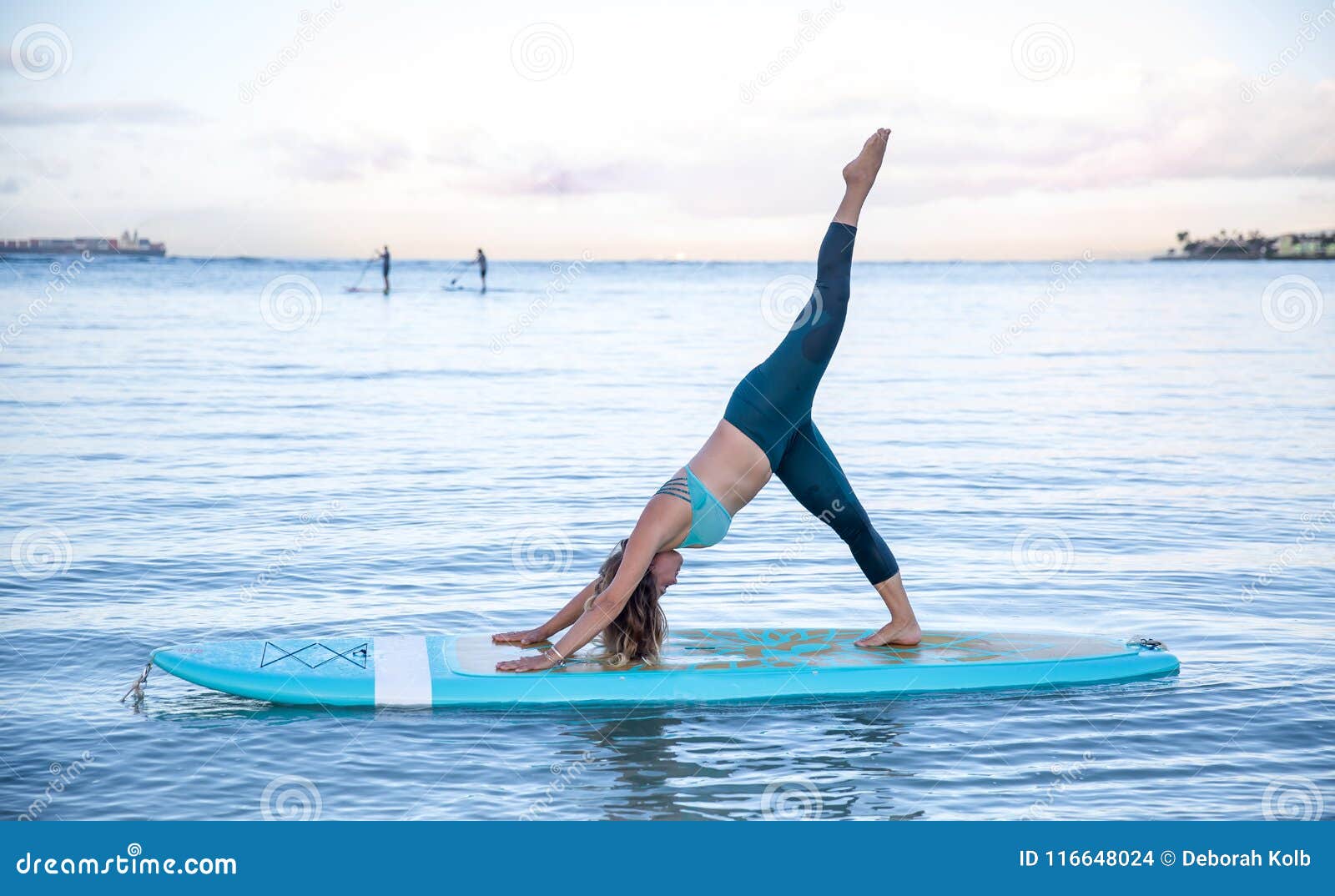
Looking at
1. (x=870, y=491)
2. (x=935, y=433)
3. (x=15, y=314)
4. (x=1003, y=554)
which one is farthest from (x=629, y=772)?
(x=15, y=314)

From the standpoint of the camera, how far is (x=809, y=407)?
22.6ft

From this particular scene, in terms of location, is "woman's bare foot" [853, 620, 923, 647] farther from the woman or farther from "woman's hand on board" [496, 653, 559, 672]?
"woman's hand on board" [496, 653, 559, 672]

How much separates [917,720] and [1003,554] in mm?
3768

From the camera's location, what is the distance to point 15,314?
3291 centimetres

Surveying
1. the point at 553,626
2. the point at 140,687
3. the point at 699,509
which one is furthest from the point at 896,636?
the point at 140,687

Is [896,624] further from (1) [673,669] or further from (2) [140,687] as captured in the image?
(2) [140,687]

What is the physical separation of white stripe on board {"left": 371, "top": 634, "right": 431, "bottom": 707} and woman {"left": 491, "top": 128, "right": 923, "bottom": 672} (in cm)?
46

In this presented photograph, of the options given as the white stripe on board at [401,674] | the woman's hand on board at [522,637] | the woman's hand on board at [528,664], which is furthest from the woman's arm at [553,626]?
the white stripe on board at [401,674]

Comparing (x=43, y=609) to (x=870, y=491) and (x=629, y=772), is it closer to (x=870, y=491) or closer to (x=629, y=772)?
(x=629, y=772)

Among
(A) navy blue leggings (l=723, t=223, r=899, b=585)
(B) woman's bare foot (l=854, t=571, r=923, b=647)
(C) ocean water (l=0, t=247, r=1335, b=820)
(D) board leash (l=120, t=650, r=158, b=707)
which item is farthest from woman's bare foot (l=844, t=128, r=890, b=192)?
(D) board leash (l=120, t=650, r=158, b=707)

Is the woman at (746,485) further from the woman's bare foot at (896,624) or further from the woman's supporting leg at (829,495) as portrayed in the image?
the woman's bare foot at (896,624)

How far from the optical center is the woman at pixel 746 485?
256 inches

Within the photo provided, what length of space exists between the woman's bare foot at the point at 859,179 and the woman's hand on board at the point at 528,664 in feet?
9.13

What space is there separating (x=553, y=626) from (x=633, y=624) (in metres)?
0.52
